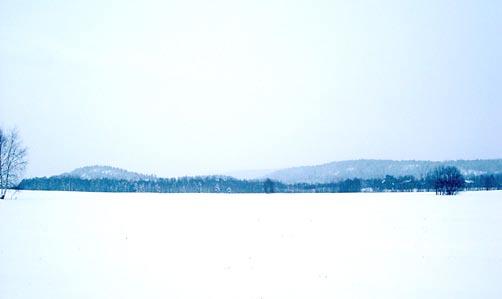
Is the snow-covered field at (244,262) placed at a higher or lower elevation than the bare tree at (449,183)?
lower

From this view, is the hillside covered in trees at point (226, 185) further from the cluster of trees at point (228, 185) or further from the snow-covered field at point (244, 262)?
the snow-covered field at point (244, 262)

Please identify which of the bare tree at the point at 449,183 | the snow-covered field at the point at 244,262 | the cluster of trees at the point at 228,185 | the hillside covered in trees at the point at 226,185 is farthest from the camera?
the hillside covered in trees at the point at 226,185

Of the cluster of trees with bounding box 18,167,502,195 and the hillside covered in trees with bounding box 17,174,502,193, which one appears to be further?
the hillside covered in trees with bounding box 17,174,502,193

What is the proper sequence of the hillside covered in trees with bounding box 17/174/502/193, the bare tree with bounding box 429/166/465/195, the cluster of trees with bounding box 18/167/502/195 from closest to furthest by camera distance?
1. the bare tree with bounding box 429/166/465/195
2. the cluster of trees with bounding box 18/167/502/195
3. the hillside covered in trees with bounding box 17/174/502/193

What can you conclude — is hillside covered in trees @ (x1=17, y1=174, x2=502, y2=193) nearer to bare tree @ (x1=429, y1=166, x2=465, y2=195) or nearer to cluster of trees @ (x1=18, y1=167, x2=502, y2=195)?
cluster of trees @ (x1=18, y1=167, x2=502, y2=195)

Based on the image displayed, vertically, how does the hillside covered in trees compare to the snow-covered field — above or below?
above

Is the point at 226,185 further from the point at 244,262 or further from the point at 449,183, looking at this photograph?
the point at 244,262

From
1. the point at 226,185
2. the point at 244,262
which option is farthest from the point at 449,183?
the point at 226,185

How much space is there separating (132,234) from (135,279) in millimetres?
9231

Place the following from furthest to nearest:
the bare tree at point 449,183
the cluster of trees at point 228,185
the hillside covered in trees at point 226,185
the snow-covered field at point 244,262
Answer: the hillside covered in trees at point 226,185
the cluster of trees at point 228,185
the bare tree at point 449,183
the snow-covered field at point 244,262

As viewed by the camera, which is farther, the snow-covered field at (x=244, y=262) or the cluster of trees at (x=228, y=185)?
the cluster of trees at (x=228, y=185)

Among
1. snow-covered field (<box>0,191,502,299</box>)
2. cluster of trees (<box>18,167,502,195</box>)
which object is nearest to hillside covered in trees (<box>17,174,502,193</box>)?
cluster of trees (<box>18,167,502,195</box>)

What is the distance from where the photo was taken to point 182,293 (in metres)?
10.4

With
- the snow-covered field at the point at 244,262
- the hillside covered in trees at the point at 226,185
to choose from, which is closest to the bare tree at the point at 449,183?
the hillside covered in trees at the point at 226,185
